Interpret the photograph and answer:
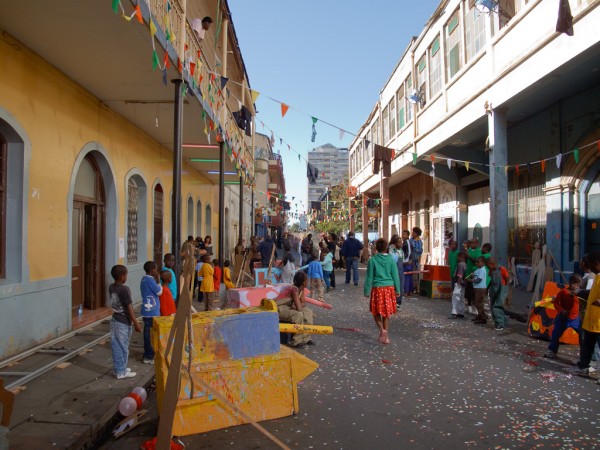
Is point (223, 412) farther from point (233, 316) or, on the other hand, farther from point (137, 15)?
point (137, 15)

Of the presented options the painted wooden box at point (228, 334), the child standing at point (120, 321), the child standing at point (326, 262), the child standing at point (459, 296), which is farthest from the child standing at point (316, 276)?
the painted wooden box at point (228, 334)

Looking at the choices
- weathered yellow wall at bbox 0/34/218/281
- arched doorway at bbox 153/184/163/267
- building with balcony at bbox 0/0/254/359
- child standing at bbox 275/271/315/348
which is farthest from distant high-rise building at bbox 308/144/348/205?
child standing at bbox 275/271/315/348

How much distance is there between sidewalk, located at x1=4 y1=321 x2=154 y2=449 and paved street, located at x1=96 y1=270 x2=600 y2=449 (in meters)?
0.32

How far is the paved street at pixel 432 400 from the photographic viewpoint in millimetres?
3867

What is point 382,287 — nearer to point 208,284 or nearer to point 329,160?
point 208,284

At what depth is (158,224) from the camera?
42.8ft

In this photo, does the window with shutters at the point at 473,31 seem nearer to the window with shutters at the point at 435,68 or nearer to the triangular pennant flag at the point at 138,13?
the window with shutters at the point at 435,68

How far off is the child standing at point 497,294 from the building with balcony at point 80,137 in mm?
5845

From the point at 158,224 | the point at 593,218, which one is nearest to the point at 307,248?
the point at 158,224

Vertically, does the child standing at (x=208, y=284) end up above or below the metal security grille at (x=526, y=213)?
below

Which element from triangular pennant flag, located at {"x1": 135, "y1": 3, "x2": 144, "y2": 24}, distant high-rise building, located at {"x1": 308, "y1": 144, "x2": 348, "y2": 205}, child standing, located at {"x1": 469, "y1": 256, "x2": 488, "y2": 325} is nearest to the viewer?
triangular pennant flag, located at {"x1": 135, "y1": 3, "x2": 144, "y2": 24}

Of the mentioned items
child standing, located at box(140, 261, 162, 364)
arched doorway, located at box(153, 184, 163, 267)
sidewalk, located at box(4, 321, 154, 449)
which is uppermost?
arched doorway, located at box(153, 184, 163, 267)

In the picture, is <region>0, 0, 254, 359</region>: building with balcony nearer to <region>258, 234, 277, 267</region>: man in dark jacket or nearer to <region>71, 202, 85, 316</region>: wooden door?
<region>71, 202, 85, 316</region>: wooden door

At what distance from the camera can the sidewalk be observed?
379 cm
